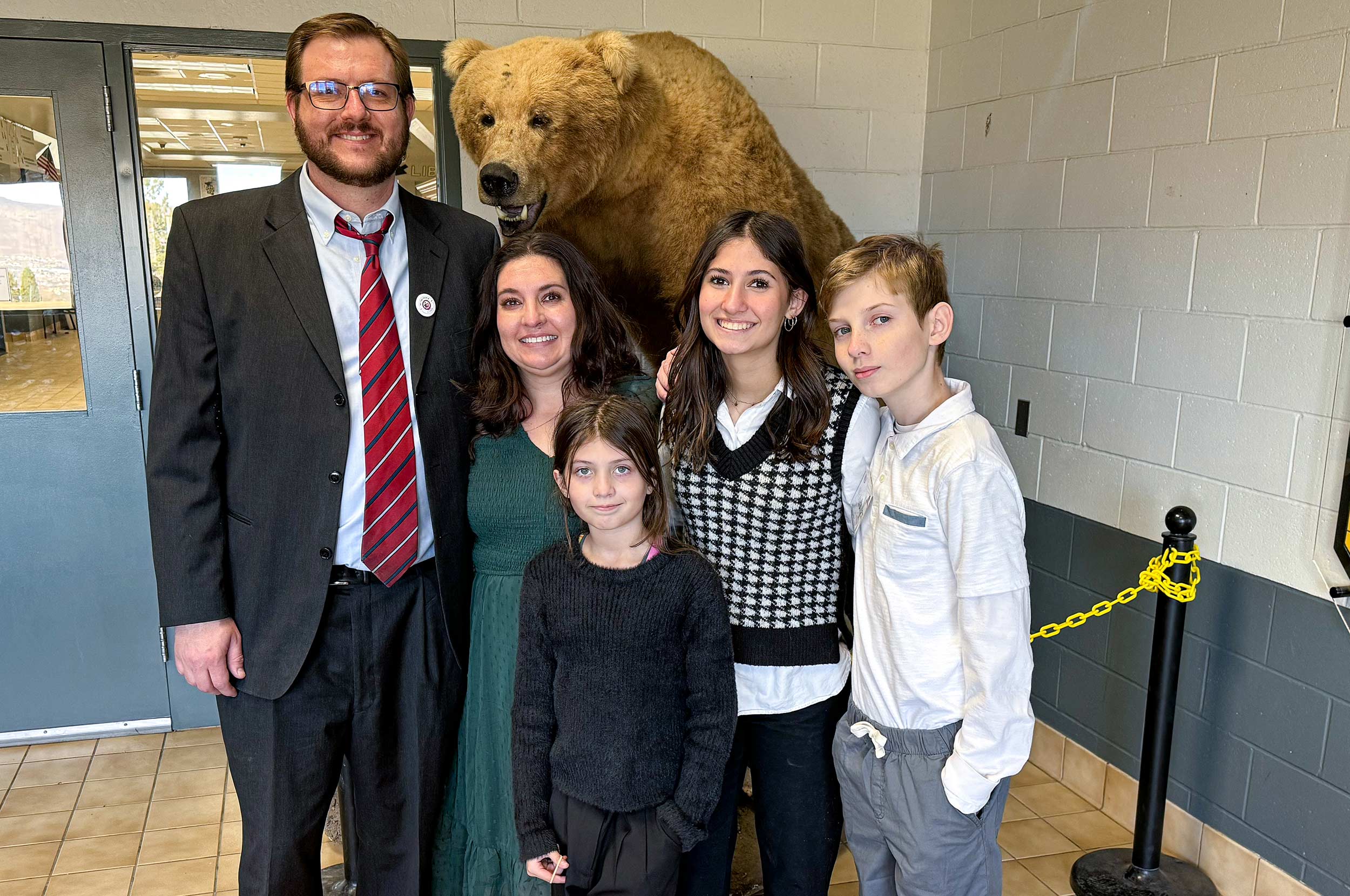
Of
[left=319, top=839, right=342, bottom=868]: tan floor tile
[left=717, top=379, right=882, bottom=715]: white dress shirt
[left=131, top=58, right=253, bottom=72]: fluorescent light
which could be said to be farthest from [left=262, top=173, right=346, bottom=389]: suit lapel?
[left=131, top=58, right=253, bottom=72]: fluorescent light

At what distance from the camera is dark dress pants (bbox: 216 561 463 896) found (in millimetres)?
1657

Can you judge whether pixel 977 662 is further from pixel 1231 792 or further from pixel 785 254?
pixel 1231 792

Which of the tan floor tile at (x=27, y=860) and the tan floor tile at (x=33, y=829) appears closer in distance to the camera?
the tan floor tile at (x=27, y=860)

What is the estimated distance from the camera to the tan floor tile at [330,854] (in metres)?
2.54

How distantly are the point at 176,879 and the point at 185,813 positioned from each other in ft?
1.20

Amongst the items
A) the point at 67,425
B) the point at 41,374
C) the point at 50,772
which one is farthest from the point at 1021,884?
the point at 41,374

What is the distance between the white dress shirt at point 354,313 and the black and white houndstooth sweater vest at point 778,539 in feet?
1.72

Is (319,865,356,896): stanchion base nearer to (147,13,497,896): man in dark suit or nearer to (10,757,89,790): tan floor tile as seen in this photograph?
(147,13,497,896): man in dark suit

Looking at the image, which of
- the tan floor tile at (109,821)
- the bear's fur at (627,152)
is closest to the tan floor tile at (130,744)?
the tan floor tile at (109,821)

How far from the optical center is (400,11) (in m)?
2.94

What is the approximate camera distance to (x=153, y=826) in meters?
2.75

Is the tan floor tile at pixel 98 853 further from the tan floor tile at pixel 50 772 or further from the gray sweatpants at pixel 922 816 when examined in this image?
the gray sweatpants at pixel 922 816

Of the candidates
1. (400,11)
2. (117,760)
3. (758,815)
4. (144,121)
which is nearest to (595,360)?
(758,815)

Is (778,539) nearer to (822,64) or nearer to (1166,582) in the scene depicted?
(1166,582)
